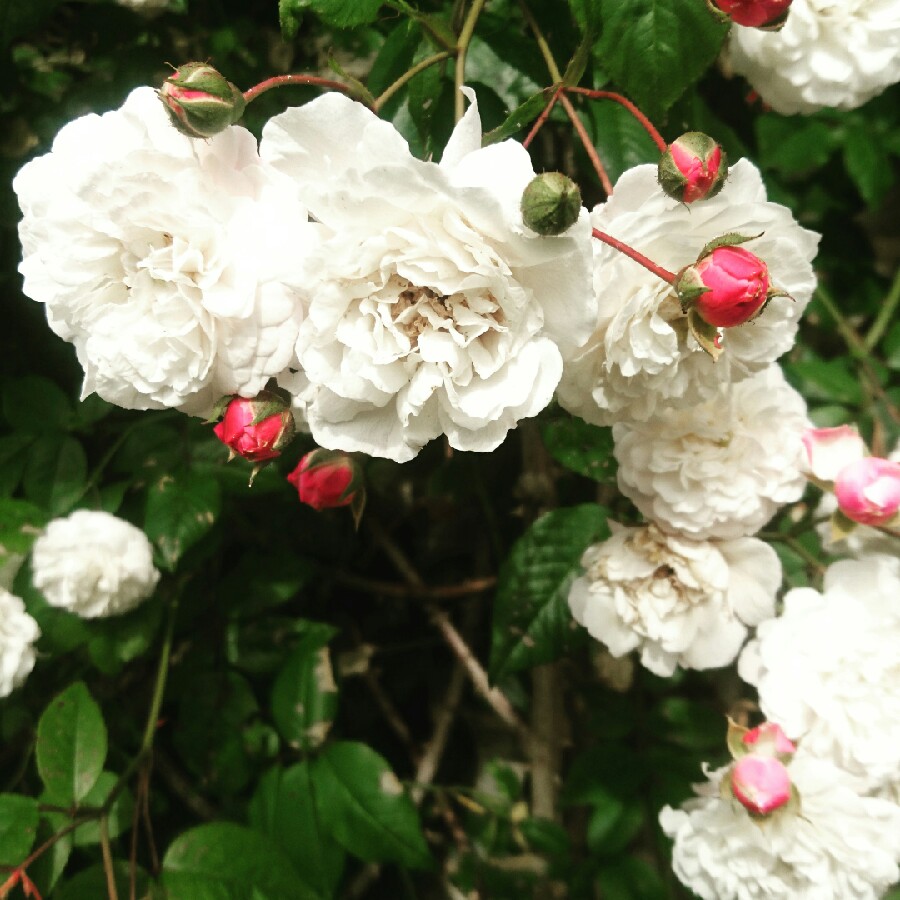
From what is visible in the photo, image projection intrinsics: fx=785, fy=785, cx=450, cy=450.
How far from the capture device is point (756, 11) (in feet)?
1.68

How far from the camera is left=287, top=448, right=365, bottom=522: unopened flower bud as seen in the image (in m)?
0.67

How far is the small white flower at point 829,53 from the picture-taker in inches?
30.8

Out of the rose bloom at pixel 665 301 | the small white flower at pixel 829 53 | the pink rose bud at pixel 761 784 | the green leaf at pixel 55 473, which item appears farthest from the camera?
the green leaf at pixel 55 473

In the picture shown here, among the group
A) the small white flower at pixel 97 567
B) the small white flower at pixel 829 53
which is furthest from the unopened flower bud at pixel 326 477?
the small white flower at pixel 829 53

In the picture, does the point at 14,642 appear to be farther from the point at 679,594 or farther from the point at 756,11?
the point at 756,11

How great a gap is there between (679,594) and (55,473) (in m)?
0.78

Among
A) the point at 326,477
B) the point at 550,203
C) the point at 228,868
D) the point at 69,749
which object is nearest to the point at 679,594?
the point at 326,477

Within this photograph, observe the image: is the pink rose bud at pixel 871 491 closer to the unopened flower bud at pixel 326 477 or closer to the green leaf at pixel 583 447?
the green leaf at pixel 583 447

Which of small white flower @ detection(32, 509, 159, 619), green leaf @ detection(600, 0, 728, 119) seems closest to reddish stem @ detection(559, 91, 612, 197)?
green leaf @ detection(600, 0, 728, 119)

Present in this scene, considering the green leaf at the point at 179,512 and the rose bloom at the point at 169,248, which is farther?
the green leaf at the point at 179,512

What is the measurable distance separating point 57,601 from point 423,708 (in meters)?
0.72

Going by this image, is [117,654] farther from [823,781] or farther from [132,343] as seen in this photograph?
[823,781]

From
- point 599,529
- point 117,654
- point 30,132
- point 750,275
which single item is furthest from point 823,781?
point 30,132

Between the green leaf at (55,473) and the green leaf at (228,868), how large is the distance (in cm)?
43
